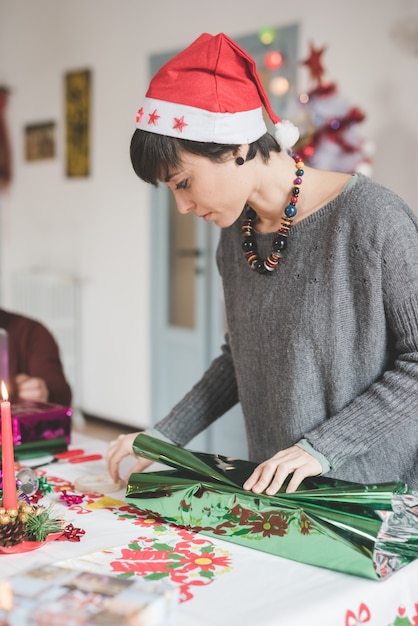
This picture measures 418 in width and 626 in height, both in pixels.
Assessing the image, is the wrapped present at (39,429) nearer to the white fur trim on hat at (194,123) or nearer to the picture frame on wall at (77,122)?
the white fur trim on hat at (194,123)

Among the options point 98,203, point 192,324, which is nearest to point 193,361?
point 192,324

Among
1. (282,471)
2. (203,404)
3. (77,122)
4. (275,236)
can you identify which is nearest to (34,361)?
(203,404)

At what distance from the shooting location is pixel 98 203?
4.81 meters

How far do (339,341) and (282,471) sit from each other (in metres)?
0.29

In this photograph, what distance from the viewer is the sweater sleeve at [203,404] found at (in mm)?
1574

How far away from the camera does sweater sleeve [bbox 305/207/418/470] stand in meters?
1.25

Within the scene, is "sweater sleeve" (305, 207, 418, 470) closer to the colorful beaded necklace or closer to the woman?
the woman

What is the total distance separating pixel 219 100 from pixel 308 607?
79 centimetres

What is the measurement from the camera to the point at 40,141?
208 inches

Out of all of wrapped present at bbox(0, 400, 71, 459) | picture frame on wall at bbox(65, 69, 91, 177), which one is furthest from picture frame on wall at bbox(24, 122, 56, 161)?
wrapped present at bbox(0, 400, 71, 459)

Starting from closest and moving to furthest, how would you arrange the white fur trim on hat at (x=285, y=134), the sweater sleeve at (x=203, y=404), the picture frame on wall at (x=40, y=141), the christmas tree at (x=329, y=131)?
the white fur trim on hat at (x=285, y=134) < the sweater sleeve at (x=203, y=404) < the christmas tree at (x=329, y=131) < the picture frame on wall at (x=40, y=141)

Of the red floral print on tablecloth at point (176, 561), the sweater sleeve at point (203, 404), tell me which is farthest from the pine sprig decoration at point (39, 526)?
the sweater sleeve at point (203, 404)

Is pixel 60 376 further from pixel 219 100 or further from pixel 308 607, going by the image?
pixel 308 607

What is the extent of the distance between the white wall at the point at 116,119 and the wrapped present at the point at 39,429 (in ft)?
6.55
